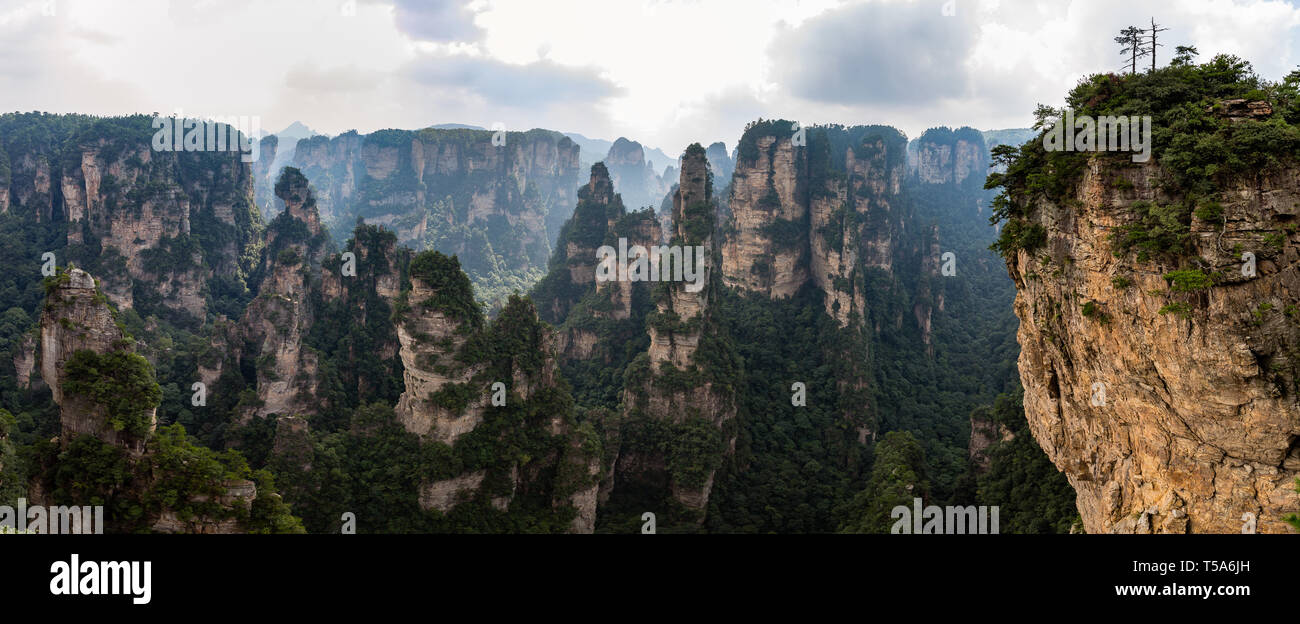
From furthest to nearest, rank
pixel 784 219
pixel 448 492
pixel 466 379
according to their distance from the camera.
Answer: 1. pixel 784 219
2. pixel 466 379
3. pixel 448 492

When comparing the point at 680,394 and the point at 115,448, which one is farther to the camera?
the point at 680,394

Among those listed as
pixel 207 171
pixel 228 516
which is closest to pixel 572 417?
pixel 228 516

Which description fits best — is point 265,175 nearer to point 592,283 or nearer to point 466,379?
point 592,283

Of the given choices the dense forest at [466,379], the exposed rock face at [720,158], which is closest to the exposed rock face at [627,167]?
the exposed rock face at [720,158]

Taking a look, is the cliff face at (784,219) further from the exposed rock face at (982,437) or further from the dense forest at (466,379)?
the exposed rock face at (982,437)

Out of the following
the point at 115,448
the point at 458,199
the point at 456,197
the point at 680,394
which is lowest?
the point at 680,394

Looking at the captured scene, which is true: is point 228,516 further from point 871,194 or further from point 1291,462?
point 871,194

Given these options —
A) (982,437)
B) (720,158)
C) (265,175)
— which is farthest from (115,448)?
(720,158)
